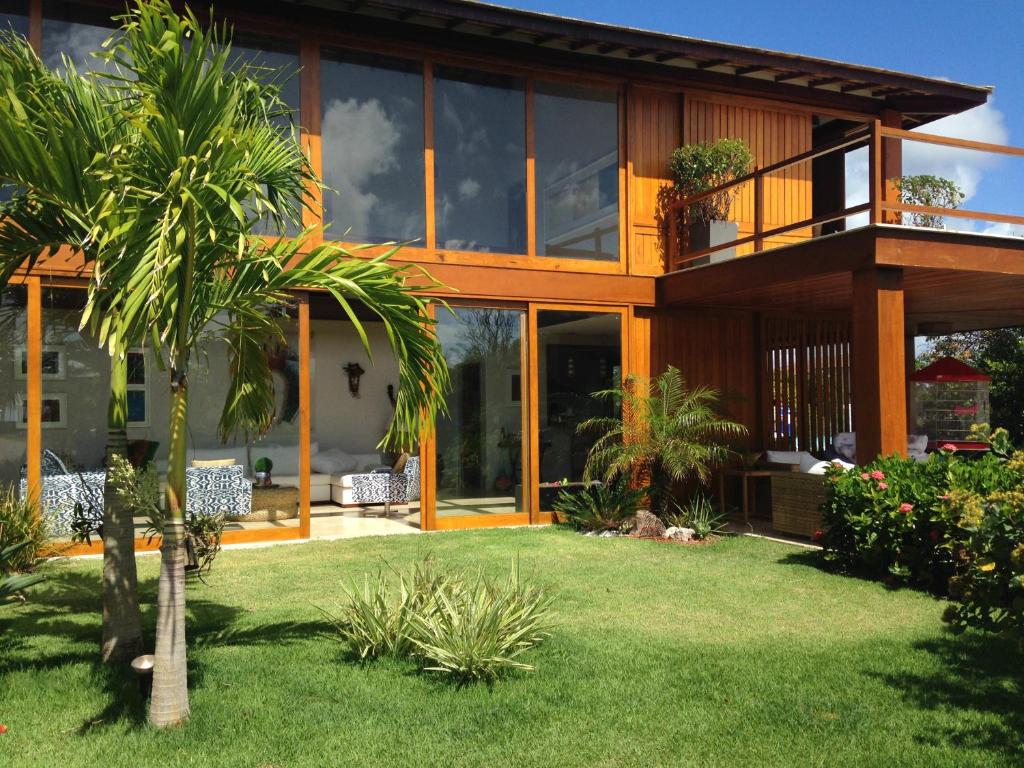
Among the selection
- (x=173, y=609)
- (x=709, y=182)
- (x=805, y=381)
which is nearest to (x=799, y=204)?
(x=709, y=182)

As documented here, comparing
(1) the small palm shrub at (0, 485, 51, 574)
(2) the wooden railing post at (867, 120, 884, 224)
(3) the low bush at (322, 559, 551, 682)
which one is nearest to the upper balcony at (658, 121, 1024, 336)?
(2) the wooden railing post at (867, 120, 884, 224)

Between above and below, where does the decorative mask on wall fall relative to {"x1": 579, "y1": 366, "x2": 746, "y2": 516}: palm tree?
above

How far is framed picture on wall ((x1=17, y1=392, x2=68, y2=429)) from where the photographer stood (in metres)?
7.86

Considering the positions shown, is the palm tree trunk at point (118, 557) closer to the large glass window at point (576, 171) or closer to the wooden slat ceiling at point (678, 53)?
the wooden slat ceiling at point (678, 53)

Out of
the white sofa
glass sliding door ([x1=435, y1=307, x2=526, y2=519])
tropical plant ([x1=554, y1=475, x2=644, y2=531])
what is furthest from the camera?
glass sliding door ([x1=435, y1=307, x2=526, y2=519])

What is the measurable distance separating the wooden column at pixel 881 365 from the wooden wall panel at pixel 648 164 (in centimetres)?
324

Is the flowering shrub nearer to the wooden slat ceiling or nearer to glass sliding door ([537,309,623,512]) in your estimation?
glass sliding door ([537,309,623,512])

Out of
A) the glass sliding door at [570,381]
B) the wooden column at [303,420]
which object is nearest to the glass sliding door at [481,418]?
the glass sliding door at [570,381]

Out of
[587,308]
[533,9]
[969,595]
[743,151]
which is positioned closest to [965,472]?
[969,595]

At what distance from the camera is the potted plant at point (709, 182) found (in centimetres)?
1028

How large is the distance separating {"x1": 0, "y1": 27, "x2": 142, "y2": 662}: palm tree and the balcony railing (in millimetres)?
6257

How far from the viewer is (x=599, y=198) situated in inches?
405

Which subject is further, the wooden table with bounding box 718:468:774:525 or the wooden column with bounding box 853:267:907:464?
the wooden table with bounding box 718:468:774:525

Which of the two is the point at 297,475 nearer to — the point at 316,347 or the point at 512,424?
the point at 512,424
